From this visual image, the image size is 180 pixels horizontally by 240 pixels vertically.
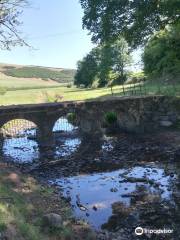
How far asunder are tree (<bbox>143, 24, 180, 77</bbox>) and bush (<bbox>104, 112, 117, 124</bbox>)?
9.50 meters

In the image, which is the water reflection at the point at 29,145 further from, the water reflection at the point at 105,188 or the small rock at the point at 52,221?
the small rock at the point at 52,221

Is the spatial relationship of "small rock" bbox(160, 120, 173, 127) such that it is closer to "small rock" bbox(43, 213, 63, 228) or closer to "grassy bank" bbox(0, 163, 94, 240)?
"grassy bank" bbox(0, 163, 94, 240)

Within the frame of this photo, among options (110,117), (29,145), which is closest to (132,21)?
(29,145)

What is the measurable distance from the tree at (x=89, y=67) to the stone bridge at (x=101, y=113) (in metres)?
62.8

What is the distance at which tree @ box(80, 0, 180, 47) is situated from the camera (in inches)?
1534

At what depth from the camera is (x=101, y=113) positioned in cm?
5688

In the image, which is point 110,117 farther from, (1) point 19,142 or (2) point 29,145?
(2) point 29,145

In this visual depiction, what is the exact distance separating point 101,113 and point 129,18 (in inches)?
707

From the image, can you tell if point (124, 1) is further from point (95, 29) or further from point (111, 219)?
point (111, 219)

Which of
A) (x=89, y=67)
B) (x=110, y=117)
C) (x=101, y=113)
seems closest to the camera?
(x=101, y=113)

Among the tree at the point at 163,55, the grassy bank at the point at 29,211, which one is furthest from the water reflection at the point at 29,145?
the grassy bank at the point at 29,211

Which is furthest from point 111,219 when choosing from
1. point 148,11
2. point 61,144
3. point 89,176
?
point 61,144

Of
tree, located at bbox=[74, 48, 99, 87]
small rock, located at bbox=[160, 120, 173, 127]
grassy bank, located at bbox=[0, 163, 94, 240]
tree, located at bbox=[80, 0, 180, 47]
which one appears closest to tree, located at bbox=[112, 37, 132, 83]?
tree, located at bbox=[74, 48, 99, 87]

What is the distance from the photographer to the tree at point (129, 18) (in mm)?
38969
